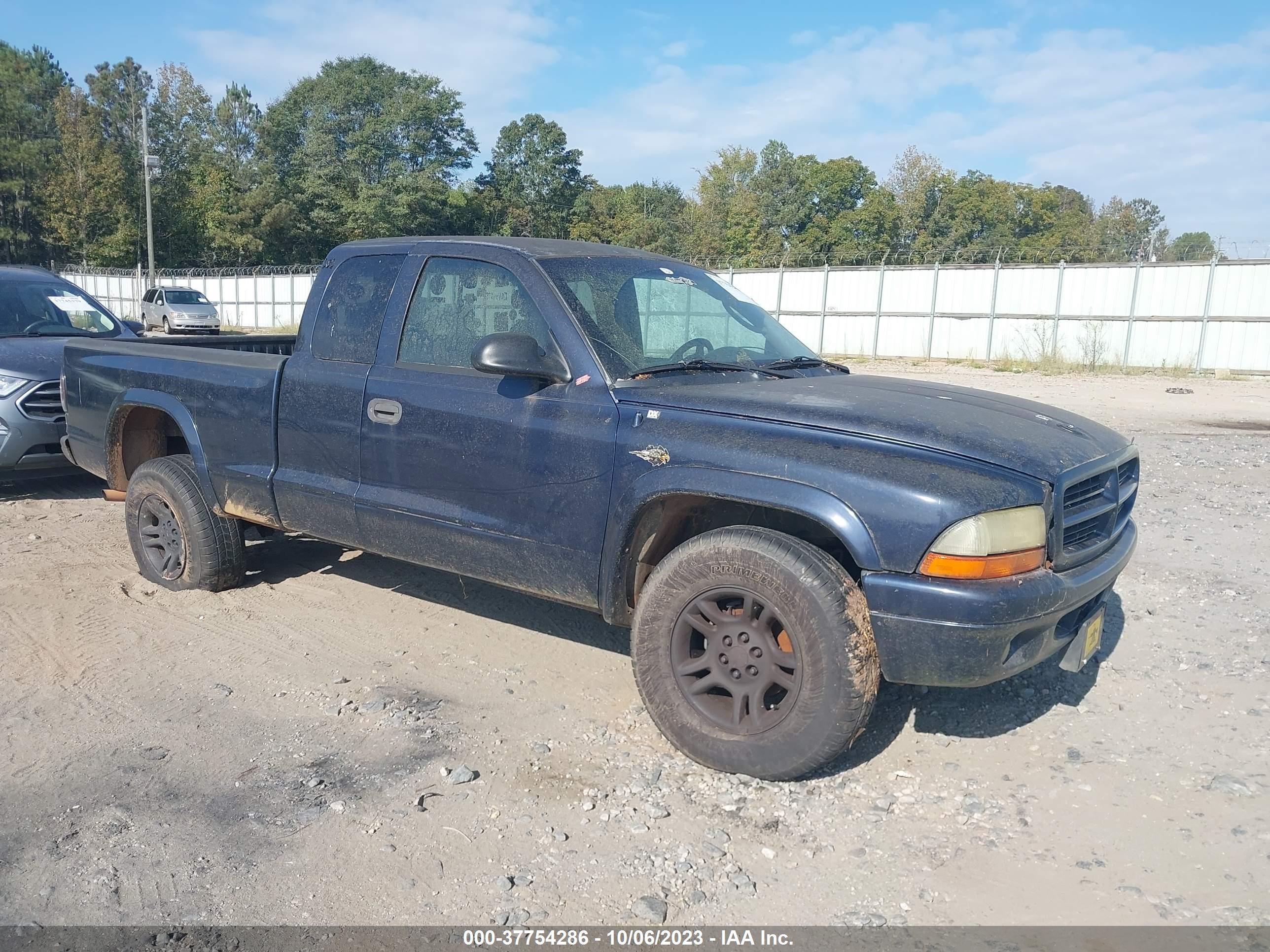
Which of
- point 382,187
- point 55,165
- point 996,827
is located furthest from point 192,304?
point 996,827

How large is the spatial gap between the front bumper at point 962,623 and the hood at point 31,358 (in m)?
6.81

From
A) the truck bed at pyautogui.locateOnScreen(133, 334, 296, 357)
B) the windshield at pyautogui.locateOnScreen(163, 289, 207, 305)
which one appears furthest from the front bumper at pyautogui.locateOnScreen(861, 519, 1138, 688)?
Answer: the windshield at pyautogui.locateOnScreen(163, 289, 207, 305)

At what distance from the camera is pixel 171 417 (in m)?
5.51

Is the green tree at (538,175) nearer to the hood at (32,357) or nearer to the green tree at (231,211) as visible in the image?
the green tree at (231,211)

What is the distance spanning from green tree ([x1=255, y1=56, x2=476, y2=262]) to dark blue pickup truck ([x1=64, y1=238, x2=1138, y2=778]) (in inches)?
2142

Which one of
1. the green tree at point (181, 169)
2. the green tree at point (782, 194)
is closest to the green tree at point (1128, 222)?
the green tree at point (782, 194)

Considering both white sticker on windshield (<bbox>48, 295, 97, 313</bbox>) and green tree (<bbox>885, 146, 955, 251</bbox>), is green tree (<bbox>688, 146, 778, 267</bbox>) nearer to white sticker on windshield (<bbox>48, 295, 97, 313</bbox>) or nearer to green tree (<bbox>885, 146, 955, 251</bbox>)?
green tree (<bbox>885, 146, 955, 251</bbox>)

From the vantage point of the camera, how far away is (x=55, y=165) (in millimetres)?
54812

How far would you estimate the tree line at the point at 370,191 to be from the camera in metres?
55.2

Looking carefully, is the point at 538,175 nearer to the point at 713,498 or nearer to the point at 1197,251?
the point at 1197,251

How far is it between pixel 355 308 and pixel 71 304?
5806 mm

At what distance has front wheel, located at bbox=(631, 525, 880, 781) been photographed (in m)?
3.18

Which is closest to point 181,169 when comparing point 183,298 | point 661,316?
point 183,298

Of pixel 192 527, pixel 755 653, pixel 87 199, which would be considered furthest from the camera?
pixel 87 199
